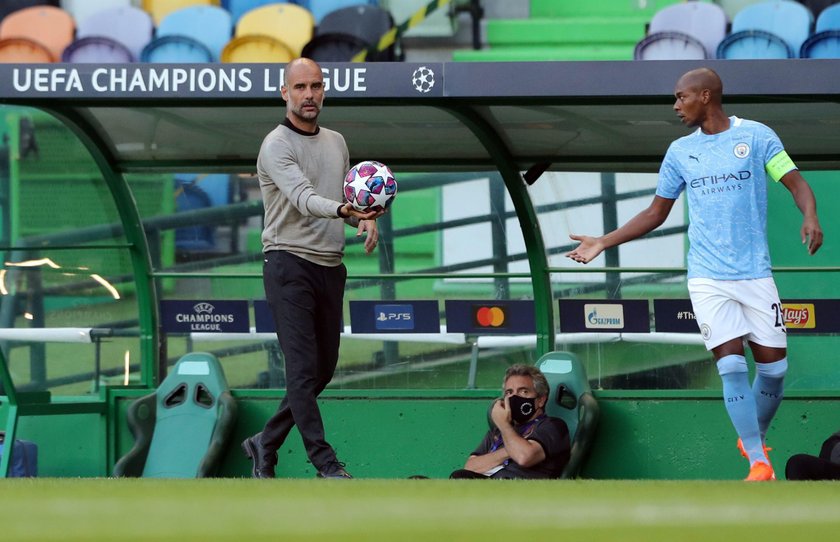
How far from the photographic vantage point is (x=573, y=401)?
798 centimetres

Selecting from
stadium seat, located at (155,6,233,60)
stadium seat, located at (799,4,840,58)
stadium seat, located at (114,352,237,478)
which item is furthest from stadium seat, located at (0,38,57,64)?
stadium seat, located at (114,352,237,478)

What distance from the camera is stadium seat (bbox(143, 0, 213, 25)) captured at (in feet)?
57.2

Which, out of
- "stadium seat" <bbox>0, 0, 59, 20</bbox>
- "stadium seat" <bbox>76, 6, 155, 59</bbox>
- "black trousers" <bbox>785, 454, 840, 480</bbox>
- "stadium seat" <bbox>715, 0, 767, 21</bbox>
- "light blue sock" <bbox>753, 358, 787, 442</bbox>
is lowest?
"black trousers" <bbox>785, 454, 840, 480</bbox>

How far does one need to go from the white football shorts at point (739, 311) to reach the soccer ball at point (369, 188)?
1.31m

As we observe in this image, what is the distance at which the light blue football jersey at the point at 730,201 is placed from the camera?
234 inches

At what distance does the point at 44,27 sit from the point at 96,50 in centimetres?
101

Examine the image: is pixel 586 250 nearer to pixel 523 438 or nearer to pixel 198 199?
pixel 523 438

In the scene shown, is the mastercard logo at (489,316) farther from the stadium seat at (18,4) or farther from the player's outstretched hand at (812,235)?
the stadium seat at (18,4)

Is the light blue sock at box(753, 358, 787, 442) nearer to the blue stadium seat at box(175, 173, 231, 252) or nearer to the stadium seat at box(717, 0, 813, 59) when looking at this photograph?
the blue stadium seat at box(175, 173, 231, 252)

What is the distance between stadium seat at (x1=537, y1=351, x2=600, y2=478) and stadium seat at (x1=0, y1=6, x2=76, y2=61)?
10.5 meters

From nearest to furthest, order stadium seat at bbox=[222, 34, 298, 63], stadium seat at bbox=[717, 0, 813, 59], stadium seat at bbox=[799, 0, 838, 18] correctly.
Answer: stadium seat at bbox=[717, 0, 813, 59], stadium seat at bbox=[799, 0, 838, 18], stadium seat at bbox=[222, 34, 298, 63]

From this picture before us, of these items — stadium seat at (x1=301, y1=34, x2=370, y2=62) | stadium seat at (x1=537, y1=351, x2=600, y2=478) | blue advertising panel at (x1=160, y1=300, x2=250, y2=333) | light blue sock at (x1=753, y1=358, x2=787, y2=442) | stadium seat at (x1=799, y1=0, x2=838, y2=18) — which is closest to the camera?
light blue sock at (x1=753, y1=358, x2=787, y2=442)

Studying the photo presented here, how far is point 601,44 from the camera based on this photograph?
16.5 meters

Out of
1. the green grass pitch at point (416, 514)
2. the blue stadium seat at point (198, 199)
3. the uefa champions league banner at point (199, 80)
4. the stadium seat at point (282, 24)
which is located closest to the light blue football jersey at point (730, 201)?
the uefa champions league banner at point (199, 80)
